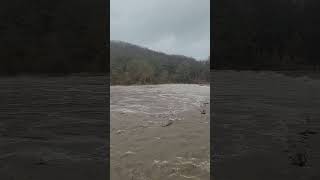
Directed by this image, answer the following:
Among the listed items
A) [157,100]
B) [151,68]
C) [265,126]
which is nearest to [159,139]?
[265,126]

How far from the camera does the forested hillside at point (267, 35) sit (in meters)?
3.58

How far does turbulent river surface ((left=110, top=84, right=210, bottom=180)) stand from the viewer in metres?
3.71

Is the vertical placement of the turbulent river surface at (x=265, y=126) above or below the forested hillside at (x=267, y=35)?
below

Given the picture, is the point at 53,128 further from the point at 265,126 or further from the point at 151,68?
the point at 151,68

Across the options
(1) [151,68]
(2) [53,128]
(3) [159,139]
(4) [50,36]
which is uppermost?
(4) [50,36]

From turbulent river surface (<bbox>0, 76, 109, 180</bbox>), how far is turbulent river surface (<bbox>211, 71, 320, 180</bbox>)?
92 centimetres

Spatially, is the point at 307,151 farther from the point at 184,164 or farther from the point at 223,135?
the point at 184,164

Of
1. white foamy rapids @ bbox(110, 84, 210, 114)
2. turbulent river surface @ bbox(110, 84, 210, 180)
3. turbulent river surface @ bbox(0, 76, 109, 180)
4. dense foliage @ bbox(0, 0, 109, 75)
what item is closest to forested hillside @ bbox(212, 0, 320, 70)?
turbulent river surface @ bbox(110, 84, 210, 180)

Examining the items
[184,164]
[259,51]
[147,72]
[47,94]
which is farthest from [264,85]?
[147,72]

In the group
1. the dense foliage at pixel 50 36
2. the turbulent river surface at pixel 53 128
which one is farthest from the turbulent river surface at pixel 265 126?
the dense foliage at pixel 50 36

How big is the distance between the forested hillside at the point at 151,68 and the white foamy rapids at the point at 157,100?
8.78 feet

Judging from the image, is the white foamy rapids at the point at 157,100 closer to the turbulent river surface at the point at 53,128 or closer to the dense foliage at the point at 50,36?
the turbulent river surface at the point at 53,128

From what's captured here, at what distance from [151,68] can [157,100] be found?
211 inches

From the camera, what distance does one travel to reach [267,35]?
3.97 meters
